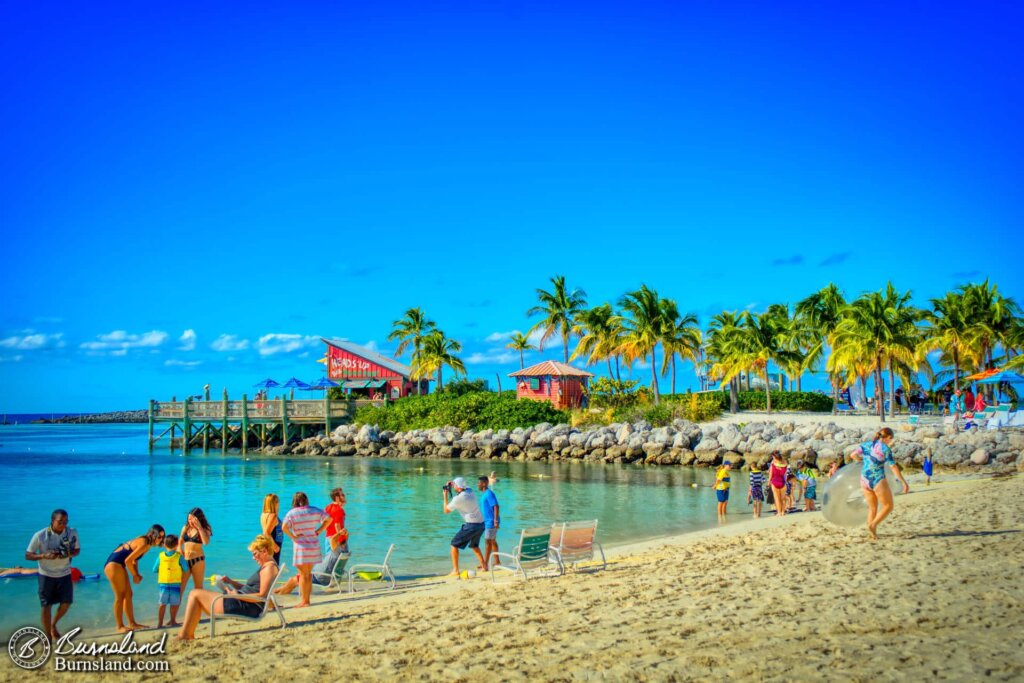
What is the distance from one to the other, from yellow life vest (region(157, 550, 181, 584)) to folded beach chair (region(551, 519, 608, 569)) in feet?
16.5

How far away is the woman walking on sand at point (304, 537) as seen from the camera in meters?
10.1

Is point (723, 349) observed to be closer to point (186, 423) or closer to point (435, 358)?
point (435, 358)

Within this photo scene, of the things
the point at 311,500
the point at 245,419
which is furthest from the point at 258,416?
the point at 311,500

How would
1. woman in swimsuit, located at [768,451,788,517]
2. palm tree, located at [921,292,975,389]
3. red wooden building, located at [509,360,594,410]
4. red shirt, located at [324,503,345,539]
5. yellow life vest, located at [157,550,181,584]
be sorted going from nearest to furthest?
yellow life vest, located at [157,550,181,584] → red shirt, located at [324,503,345,539] → woman in swimsuit, located at [768,451,788,517] → palm tree, located at [921,292,975,389] → red wooden building, located at [509,360,594,410]

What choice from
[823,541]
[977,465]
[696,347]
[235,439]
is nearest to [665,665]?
[823,541]

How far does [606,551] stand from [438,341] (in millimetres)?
50312

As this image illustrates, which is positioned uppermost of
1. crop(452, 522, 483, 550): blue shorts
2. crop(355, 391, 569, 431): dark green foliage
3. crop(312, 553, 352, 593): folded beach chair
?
crop(355, 391, 569, 431): dark green foliage

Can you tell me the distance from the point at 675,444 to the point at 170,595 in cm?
3152

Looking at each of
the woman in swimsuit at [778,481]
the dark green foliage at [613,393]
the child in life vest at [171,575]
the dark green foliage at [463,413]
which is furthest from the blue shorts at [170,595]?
the dark green foliage at [613,393]

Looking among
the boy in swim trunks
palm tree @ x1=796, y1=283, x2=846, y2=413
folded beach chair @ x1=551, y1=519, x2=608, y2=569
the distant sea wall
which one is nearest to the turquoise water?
the boy in swim trunks

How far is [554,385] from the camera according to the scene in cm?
5188

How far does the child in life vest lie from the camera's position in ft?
30.7

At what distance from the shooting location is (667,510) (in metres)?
21.8

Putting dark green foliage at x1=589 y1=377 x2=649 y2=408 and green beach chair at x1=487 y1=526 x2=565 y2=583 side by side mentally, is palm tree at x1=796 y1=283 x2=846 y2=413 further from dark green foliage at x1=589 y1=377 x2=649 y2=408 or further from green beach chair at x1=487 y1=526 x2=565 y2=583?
green beach chair at x1=487 y1=526 x2=565 y2=583
